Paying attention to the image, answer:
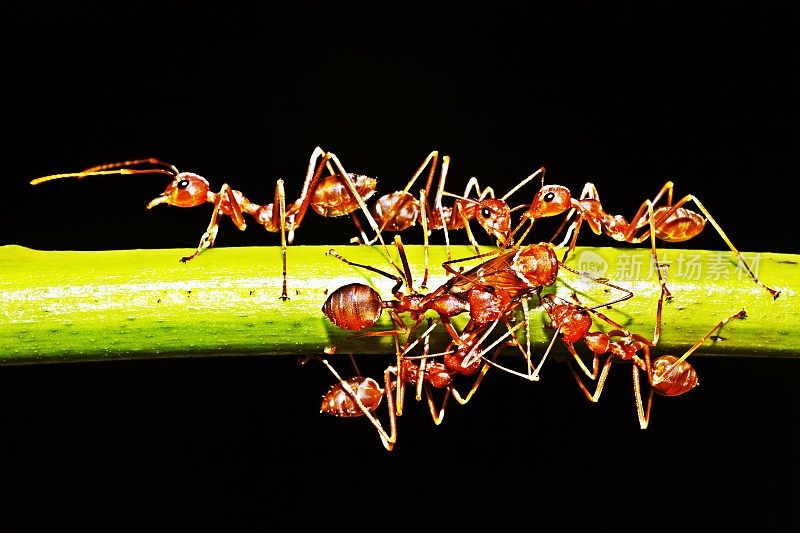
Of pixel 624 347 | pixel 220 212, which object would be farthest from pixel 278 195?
pixel 624 347

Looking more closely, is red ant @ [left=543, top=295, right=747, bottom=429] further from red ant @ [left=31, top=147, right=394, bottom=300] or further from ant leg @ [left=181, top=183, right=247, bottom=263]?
ant leg @ [left=181, top=183, right=247, bottom=263]

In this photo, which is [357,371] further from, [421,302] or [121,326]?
[121,326]

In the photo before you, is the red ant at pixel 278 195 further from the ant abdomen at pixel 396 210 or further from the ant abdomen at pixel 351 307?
the ant abdomen at pixel 351 307

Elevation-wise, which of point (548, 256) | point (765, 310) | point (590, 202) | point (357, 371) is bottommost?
point (357, 371)

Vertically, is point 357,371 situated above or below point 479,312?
below

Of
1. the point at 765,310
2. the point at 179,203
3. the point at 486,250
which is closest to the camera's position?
the point at 765,310

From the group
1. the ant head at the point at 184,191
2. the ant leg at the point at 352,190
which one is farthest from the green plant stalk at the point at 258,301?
the ant head at the point at 184,191

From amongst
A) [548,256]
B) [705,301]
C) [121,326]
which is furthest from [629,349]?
[121,326]
